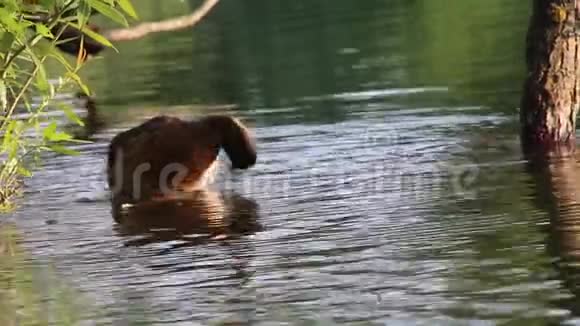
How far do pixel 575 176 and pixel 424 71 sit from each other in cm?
846

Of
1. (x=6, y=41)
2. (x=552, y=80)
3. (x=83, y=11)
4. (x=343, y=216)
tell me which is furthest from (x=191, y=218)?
(x=552, y=80)

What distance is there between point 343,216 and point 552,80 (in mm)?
2862

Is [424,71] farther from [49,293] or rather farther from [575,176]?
[49,293]

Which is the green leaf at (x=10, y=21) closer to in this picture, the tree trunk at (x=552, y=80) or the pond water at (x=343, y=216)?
the pond water at (x=343, y=216)

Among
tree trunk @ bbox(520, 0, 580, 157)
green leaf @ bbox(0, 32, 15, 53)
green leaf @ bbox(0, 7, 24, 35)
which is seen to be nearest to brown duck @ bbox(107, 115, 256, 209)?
tree trunk @ bbox(520, 0, 580, 157)

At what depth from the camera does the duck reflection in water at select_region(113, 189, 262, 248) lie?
8469 mm

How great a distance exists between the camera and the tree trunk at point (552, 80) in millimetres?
10523

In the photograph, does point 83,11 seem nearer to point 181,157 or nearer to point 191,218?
point 191,218

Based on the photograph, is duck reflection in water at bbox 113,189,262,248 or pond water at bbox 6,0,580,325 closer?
pond water at bbox 6,0,580,325

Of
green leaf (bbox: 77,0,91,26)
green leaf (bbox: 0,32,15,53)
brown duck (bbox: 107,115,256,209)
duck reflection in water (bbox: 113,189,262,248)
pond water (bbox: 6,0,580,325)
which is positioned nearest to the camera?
pond water (bbox: 6,0,580,325)

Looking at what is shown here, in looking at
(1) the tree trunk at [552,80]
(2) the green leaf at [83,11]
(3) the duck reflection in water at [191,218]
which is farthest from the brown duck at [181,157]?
(2) the green leaf at [83,11]

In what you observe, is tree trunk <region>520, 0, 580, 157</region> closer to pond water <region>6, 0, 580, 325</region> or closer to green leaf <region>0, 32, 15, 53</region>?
pond water <region>6, 0, 580, 325</region>

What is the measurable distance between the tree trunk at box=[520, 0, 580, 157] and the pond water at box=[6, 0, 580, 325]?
1.00 feet

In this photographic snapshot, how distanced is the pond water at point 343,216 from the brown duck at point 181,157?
0.20 m
